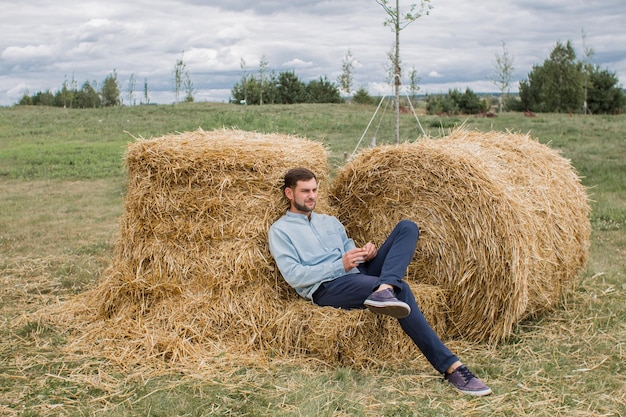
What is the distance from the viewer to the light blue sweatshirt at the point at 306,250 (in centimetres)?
479

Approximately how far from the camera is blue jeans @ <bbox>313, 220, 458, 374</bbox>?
4363 mm

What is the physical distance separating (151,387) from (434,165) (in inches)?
109

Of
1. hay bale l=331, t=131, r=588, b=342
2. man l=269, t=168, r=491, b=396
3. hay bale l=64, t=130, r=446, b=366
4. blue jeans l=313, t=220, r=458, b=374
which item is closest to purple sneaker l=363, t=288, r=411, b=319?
man l=269, t=168, r=491, b=396

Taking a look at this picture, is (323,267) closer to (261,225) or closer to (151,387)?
(261,225)

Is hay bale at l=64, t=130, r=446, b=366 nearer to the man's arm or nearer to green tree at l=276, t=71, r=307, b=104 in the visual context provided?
the man's arm

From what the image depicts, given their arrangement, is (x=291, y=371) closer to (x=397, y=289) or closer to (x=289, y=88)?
(x=397, y=289)

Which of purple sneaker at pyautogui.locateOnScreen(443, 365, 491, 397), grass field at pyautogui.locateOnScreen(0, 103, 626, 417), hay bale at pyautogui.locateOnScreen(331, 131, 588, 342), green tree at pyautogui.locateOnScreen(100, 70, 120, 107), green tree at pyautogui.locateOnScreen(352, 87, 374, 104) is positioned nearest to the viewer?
grass field at pyautogui.locateOnScreen(0, 103, 626, 417)

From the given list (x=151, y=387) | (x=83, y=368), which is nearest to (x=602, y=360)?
(x=151, y=387)

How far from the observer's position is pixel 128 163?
5.35m

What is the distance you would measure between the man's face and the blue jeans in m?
0.62

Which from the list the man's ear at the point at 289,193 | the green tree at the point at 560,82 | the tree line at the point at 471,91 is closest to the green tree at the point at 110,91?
the tree line at the point at 471,91

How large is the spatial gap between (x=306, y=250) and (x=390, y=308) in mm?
959

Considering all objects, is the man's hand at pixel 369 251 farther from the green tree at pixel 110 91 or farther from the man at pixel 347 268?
the green tree at pixel 110 91

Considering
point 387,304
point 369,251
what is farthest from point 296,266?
point 387,304
